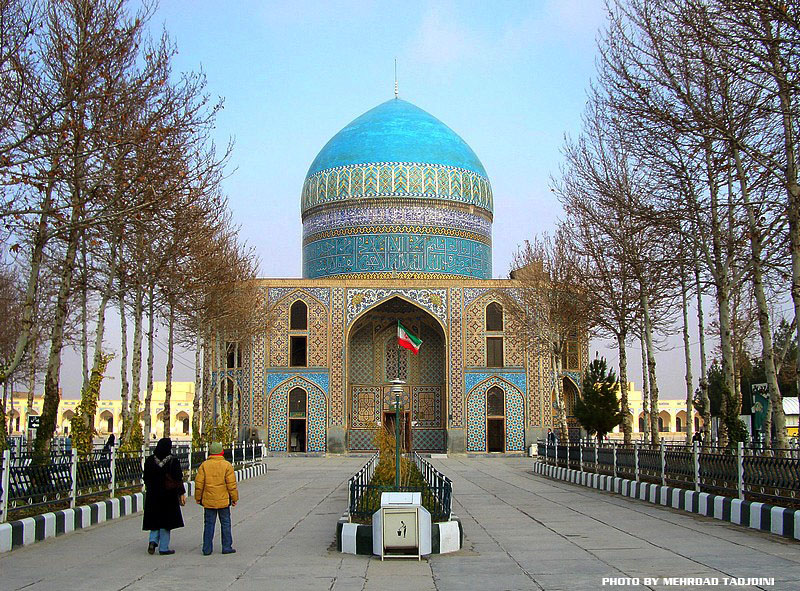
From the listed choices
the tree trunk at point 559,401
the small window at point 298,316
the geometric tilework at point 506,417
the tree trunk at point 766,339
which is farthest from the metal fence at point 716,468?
the small window at point 298,316

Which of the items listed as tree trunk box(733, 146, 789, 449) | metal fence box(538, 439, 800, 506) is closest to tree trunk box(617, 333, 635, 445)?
metal fence box(538, 439, 800, 506)

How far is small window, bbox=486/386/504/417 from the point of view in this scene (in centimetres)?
3544

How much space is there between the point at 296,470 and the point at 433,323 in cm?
1218

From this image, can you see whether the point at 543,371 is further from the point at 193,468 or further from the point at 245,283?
the point at 193,468

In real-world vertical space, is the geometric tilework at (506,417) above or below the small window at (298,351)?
below

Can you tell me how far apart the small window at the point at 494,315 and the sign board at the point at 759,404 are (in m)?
11.0

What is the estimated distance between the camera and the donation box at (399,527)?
873cm

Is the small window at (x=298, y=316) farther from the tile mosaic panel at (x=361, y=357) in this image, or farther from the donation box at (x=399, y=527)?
A: the donation box at (x=399, y=527)

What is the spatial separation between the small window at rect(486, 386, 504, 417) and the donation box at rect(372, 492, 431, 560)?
26870 millimetres

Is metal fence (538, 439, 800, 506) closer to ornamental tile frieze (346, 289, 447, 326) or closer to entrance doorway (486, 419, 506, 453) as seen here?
entrance doorway (486, 419, 506, 453)

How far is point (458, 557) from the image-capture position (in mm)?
8844

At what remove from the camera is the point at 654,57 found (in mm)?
13797

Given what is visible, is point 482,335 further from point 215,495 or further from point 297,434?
point 215,495

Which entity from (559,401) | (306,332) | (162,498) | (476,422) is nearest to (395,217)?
(306,332)
